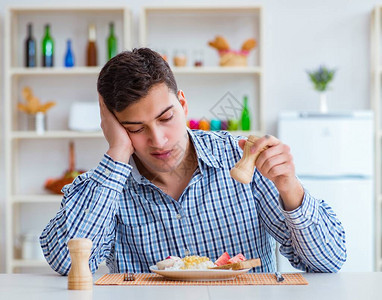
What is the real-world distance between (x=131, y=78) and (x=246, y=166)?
0.49 metres

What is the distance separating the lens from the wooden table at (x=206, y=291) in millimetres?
1227

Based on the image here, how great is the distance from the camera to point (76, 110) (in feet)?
14.1

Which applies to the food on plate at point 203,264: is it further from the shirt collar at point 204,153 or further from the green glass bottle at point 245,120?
the green glass bottle at point 245,120

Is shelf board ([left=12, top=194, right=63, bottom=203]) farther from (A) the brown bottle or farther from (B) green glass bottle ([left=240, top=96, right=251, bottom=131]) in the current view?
(B) green glass bottle ([left=240, top=96, right=251, bottom=131])

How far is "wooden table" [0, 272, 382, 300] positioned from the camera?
123 centimetres

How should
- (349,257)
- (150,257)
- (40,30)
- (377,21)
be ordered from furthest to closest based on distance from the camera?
(40,30) → (377,21) → (349,257) → (150,257)

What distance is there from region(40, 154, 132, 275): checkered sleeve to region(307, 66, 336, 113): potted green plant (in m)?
2.79

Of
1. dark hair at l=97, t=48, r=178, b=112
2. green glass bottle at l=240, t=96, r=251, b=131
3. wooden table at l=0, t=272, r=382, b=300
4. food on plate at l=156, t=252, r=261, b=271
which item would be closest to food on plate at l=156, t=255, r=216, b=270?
food on plate at l=156, t=252, r=261, b=271

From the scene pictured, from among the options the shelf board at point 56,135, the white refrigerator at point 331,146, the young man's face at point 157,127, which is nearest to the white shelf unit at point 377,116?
the white refrigerator at point 331,146

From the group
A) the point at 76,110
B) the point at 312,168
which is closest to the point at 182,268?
the point at 312,168

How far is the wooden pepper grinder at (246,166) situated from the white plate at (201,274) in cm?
22
